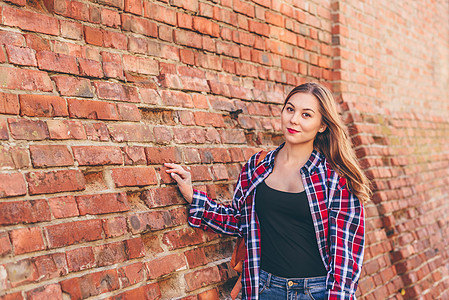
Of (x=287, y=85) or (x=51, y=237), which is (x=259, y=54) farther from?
(x=51, y=237)

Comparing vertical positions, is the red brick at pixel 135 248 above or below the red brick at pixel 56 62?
below

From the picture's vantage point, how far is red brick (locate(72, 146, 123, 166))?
2121mm

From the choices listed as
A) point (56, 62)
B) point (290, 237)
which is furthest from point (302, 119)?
point (56, 62)

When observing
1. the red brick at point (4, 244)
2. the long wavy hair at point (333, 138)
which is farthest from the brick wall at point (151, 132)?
the long wavy hair at point (333, 138)

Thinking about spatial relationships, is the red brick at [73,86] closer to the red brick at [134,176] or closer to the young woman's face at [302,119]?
the red brick at [134,176]

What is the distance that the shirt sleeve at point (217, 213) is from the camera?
98.4 inches

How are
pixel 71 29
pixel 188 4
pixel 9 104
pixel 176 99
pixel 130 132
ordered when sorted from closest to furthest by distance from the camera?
pixel 9 104
pixel 71 29
pixel 130 132
pixel 176 99
pixel 188 4

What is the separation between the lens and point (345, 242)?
2.33m

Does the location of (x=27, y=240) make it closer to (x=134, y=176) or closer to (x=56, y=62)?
(x=134, y=176)

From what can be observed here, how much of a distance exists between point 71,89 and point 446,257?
165 inches

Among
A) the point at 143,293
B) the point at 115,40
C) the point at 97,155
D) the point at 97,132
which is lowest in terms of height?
the point at 143,293

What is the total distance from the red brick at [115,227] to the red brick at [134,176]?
177 mm

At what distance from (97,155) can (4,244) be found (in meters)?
0.59

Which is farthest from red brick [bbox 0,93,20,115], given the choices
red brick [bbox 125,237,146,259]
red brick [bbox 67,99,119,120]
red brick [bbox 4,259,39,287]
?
red brick [bbox 125,237,146,259]
